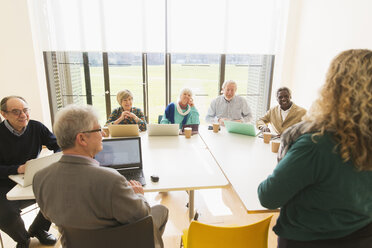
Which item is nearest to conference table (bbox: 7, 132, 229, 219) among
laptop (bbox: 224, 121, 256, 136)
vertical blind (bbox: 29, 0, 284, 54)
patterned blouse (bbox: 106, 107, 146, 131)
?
patterned blouse (bbox: 106, 107, 146, 131)

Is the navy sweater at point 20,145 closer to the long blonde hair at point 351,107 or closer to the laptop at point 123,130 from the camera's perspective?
the laptop at point 123,130

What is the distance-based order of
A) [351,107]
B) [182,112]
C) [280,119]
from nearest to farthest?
[351,107] < [280,119] < [182,112]

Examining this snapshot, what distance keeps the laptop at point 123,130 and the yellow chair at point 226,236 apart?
4.82 feet

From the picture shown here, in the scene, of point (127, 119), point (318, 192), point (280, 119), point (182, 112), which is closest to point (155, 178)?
point (318, 192)

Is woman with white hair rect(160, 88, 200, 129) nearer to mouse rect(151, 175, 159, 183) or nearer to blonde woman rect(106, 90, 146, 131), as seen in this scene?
blonde woman rect(106, 90, 146, 131)

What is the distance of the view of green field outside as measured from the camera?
4.36 meters

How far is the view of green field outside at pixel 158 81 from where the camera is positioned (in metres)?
4.36

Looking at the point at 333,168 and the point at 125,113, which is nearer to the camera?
the point at 333,168

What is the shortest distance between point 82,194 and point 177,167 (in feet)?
3.25

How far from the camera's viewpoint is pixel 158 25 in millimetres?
4109

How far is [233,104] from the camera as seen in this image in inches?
138

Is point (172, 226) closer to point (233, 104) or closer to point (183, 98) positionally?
point (183, 98)

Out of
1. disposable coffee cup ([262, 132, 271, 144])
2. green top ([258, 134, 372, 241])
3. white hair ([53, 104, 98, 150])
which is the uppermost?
white hair ([53, 104, 98, 150])

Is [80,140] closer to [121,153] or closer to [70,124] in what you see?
[70,124]
